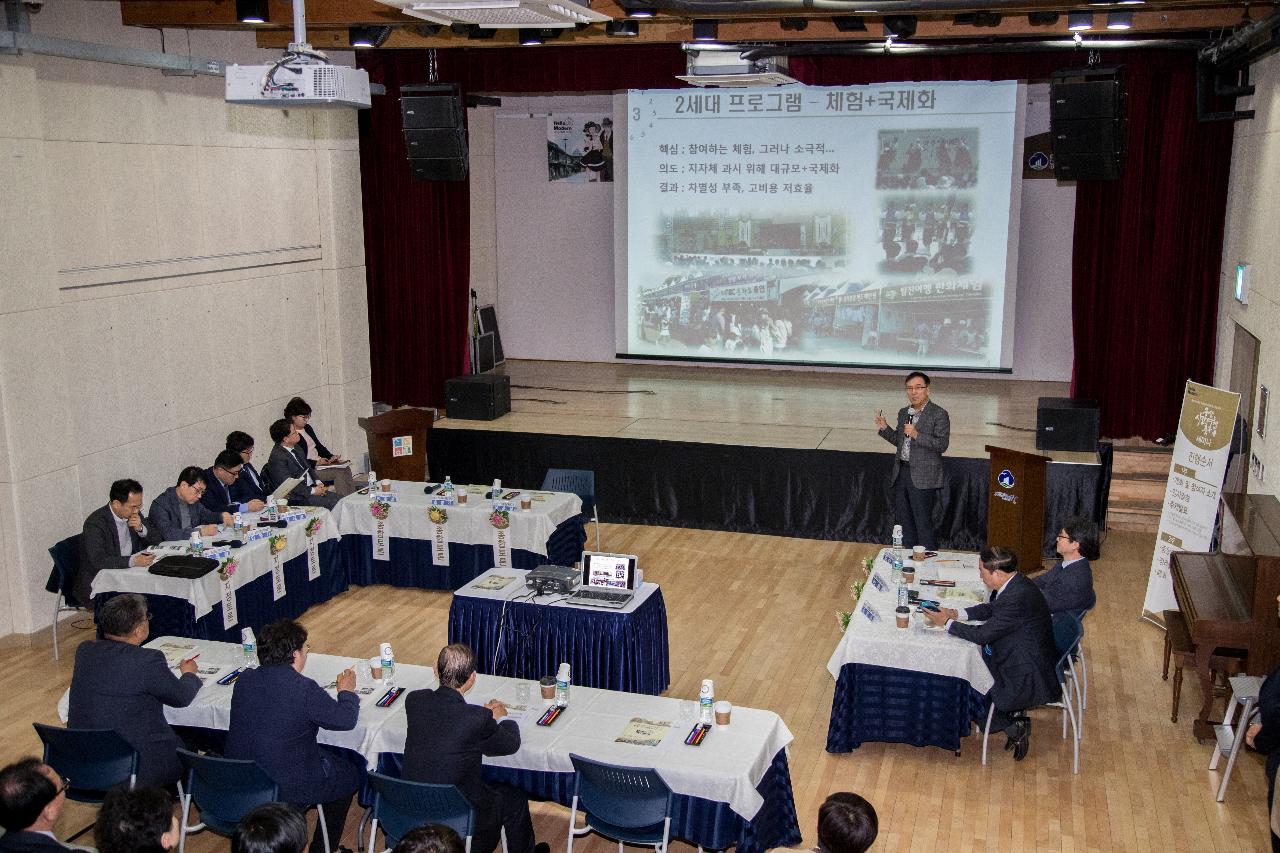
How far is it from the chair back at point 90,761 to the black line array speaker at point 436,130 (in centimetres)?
681

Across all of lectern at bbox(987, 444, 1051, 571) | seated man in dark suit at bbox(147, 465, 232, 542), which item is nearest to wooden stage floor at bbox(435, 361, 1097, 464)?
lectern at bbox(987, 444, 1051, 571)

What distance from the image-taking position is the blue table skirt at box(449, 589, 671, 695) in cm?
651

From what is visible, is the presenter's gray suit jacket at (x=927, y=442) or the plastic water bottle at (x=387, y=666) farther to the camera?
the presenter's gray suit jacket at (x=927, y=442)

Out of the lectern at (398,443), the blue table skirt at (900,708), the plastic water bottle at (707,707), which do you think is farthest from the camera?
the lectern at (398,443)

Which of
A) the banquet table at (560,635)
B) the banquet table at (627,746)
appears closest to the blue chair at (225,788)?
the banquet table at (627,746)

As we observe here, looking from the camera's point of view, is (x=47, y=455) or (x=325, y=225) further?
(x=325, y=225)

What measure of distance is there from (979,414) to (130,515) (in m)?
7.67

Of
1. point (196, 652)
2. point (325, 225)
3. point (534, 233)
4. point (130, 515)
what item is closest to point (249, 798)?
point (196, 652)

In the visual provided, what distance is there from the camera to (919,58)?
10047 millimetres

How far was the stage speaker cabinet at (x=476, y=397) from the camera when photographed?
1150cm

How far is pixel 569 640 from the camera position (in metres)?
6.55

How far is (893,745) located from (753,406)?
19.0 feet

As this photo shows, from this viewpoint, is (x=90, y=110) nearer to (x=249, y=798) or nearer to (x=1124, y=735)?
(x=249, y=798)

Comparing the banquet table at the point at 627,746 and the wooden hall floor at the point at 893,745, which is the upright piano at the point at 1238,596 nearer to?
the wooden hall floor at the point at 893,745
